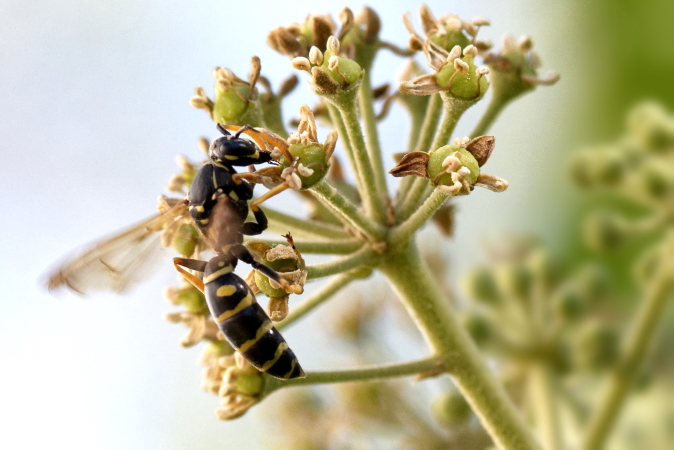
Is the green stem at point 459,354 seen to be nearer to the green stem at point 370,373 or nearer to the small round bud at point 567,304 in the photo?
the green stem at point 370,373

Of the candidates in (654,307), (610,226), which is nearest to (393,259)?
(654,307)

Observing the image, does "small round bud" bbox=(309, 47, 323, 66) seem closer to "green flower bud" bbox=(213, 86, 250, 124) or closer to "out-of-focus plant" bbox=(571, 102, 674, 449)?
"green flower bud" bbox=(213, 86, 250, 124)

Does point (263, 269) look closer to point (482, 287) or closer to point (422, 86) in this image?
point (422, 86)

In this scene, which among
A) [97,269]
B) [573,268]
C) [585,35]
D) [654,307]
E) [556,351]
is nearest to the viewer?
[97,269]

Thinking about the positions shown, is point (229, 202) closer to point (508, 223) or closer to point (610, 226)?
point (610, 226)

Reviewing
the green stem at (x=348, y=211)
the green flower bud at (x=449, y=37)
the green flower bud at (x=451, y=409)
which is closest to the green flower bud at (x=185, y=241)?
the green stem at (x=348, y=211)

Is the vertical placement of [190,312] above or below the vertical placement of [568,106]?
above

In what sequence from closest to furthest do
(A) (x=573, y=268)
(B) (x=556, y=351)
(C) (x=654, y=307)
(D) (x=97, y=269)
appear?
(D) (x=97, y=269) → (C) (x=654, y=307) → (B) (x=556, y=351) → (A) (x=573, y=268)

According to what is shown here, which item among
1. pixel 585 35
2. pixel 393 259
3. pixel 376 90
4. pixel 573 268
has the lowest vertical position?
pixel 573 268
